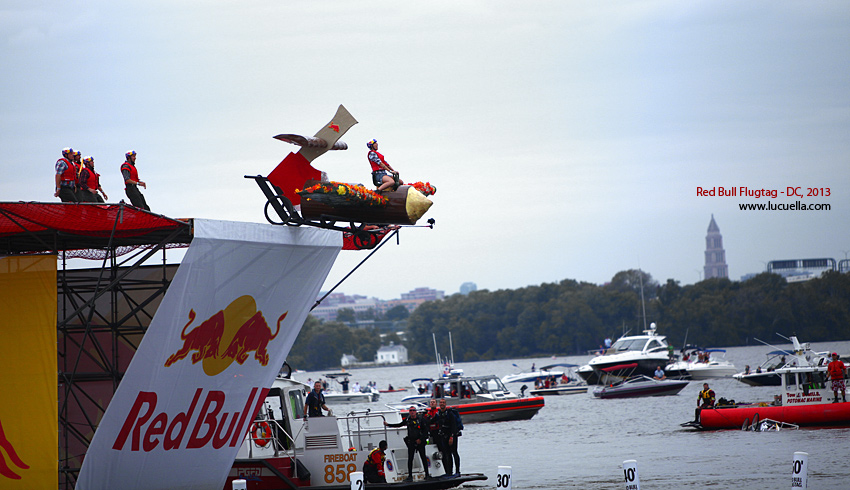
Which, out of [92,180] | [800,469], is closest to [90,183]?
[92,180]

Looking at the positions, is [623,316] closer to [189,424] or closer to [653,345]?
[653,345]

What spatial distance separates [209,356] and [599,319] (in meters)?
142

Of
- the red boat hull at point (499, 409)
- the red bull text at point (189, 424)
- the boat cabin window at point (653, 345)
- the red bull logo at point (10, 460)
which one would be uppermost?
the boat cabin window at point (653, 345)

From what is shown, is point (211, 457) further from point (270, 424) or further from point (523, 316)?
point (523, 316)

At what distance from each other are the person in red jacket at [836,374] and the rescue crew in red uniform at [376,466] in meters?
18.0

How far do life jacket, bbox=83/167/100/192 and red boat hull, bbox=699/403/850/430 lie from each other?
24.4 metres

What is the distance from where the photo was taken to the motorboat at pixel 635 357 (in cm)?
6712

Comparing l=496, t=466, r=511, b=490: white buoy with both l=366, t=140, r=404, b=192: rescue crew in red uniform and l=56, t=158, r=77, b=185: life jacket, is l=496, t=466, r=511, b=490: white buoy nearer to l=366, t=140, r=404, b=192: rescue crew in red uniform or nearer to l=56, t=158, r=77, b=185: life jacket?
l=366, t=140, r=404, b=192: rescue crew in red uniform

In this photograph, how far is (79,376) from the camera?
791 inches

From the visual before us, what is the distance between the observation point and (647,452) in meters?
32.1

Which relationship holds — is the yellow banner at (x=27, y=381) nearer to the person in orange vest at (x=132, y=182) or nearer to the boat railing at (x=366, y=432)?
the person in orange vest at (x=132, y=182)

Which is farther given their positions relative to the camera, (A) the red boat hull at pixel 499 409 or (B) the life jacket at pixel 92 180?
(A) the red boat hull at pixel 499 409

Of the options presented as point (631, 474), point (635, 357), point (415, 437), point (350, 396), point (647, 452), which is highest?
point (635, 357)

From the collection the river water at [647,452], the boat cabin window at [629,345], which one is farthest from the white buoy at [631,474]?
the boat cabin window at [629,345]
